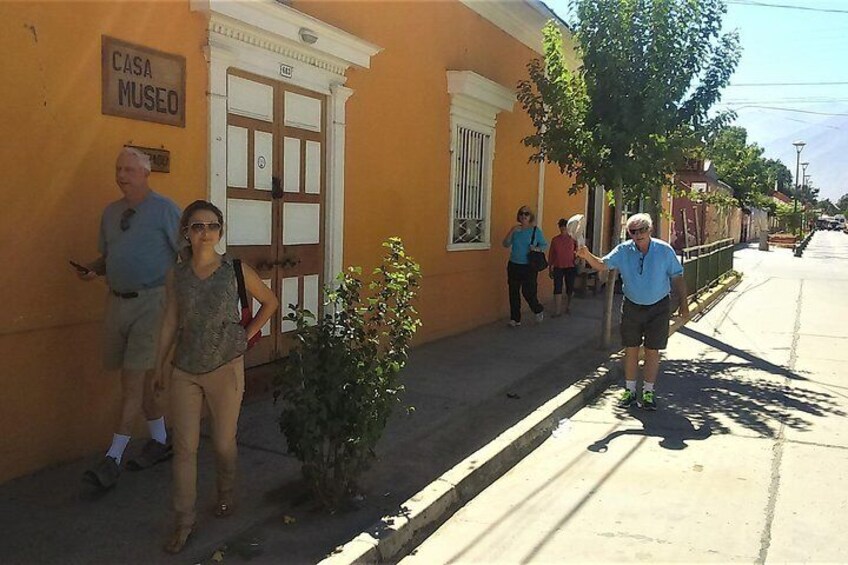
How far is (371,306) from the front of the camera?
3979 mm

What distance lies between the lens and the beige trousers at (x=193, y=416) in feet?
11.1

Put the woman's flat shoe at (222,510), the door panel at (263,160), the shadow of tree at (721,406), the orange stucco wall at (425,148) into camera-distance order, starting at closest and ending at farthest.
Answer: the woman's flat shoe at (222,510)
the door panel at (263,160)
the shadow of tree at (721,406)
the orange stucco wall at (425,148)

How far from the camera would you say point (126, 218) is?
4027 mm

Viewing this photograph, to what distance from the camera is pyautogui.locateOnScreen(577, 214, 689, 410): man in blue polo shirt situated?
6137mm

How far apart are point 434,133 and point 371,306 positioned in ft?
15.8

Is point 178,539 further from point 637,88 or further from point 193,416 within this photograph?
point 637,88

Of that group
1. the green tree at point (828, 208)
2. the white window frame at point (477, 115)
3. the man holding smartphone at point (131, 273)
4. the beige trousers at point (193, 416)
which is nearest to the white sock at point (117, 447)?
the man holding smartphone at point (131, 273)

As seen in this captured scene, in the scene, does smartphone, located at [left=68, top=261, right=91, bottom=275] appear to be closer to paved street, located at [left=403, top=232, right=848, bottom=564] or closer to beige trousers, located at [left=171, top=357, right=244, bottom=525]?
beige trousers, located at [left=171, top=357, right=244, bottom=525]

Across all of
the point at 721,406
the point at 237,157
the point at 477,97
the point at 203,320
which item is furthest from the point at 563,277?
the point at 203,320

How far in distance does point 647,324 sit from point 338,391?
352cm

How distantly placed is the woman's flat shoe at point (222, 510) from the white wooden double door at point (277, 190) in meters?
2.12

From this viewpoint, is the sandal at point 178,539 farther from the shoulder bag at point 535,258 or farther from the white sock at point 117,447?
the shoulder bag at point 535,258

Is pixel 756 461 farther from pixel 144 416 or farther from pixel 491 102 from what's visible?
pixel 491 102

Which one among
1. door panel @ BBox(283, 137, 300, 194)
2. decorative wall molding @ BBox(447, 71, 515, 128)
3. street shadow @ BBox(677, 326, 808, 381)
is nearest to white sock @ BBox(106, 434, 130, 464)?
door panel @ BBox(283, 137, 300, 194)
